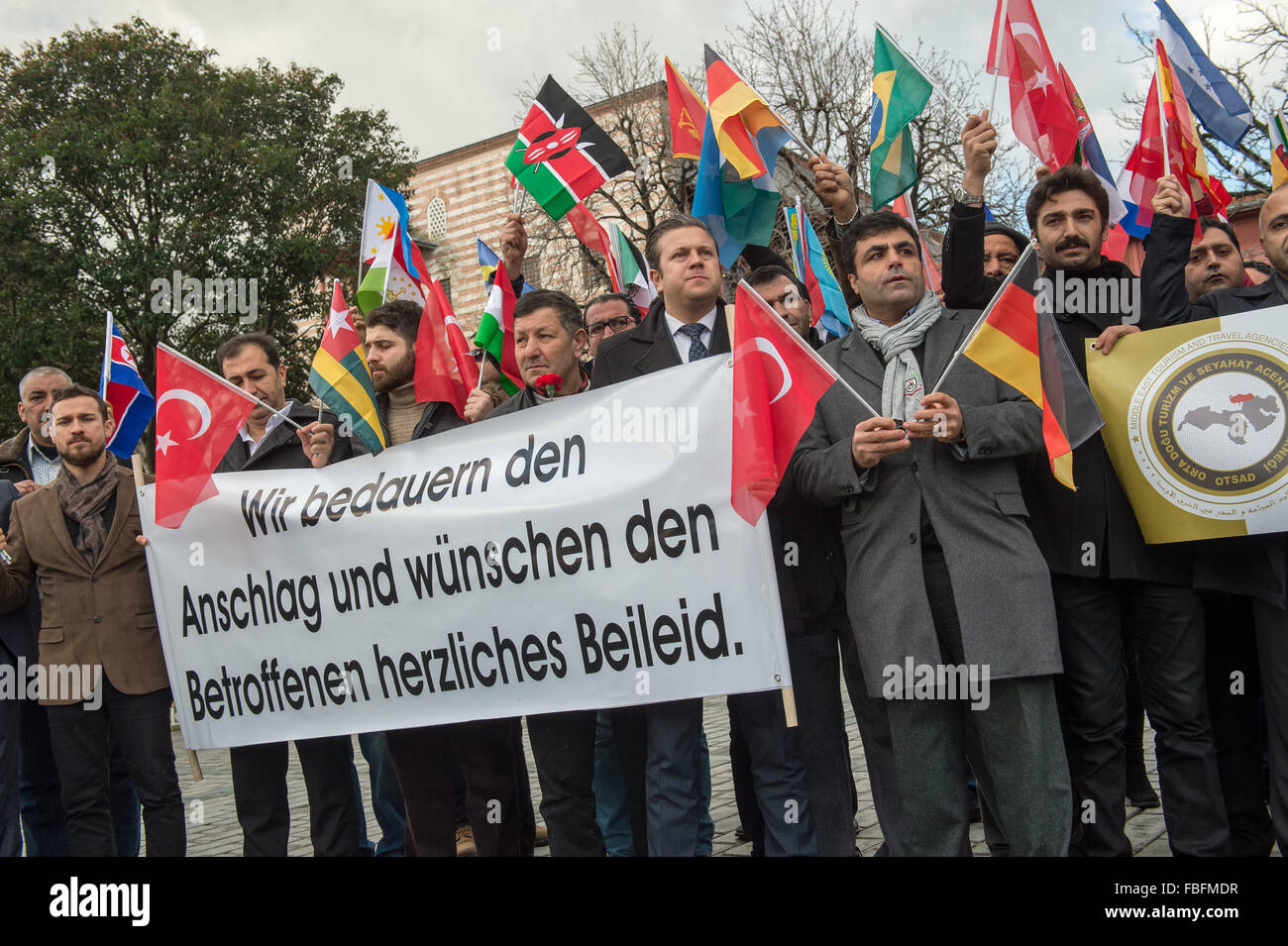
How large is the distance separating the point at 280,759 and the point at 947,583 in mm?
3140

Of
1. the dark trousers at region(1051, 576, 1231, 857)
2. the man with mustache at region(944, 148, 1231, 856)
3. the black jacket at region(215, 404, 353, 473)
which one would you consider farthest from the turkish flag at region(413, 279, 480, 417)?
the dark trousers at region(1051, 576, 1231, 857)

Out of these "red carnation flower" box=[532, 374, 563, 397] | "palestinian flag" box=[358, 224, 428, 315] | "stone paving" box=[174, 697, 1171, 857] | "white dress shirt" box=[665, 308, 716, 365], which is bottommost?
"stone paving" box=[174, 697, 1171, 857]

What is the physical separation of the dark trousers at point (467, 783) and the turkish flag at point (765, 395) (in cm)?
167

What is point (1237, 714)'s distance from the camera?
168 inches

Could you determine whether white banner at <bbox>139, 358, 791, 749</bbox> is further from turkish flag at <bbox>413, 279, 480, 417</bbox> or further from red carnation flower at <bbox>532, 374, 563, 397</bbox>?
turkish flag at <bbox>413, 279, 480, 417</bbox>

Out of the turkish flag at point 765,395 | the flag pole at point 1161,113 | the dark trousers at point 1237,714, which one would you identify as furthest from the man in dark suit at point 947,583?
the flag pole at point 1161,113

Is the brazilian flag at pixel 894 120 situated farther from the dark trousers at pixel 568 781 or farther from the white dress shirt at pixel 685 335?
the dark trousers at pixel 568 781

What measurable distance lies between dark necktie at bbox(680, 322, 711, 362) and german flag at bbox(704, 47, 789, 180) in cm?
88

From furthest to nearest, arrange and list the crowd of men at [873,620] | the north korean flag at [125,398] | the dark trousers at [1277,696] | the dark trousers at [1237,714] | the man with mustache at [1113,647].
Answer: the north korean flag at [125,398] < the dark trousers at [1237,714] < the man with mustache at [1113,647] < the dark trousers at [1277,696] < the crowd of men at [873,620]

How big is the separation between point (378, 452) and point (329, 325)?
62cm

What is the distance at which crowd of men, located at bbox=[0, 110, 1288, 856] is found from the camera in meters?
3.70

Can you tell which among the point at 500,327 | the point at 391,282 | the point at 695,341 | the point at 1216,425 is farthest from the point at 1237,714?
the point at 391,282

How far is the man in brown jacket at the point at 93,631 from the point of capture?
507cm
